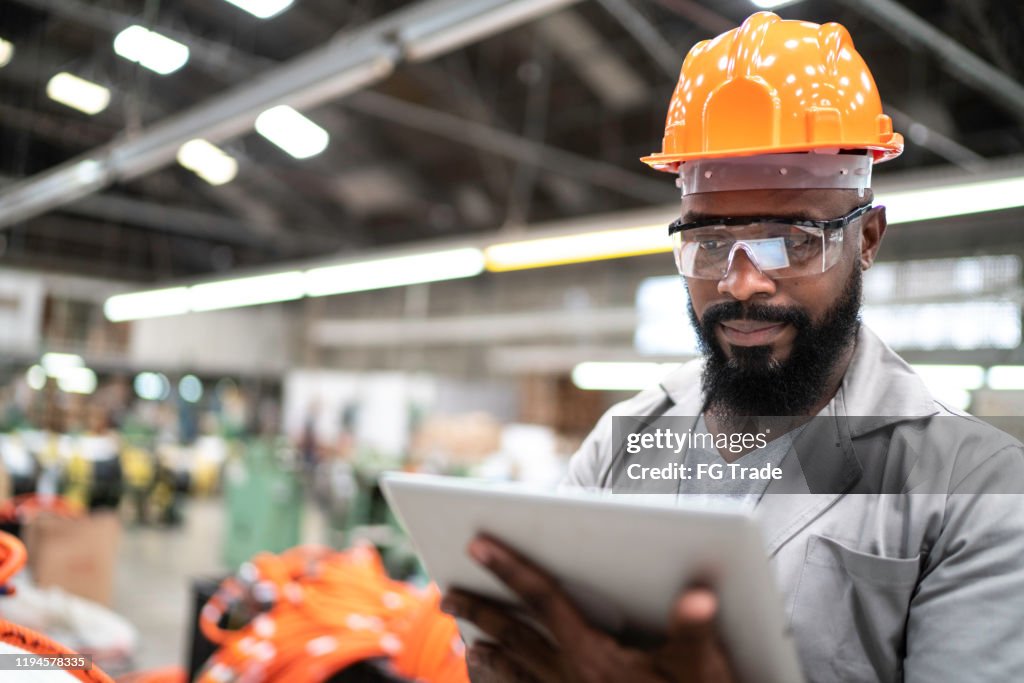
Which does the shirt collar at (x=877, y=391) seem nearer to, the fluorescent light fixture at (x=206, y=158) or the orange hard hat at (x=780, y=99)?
the orange hard hat at (x=780, y=99)

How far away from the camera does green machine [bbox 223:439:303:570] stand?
692cm

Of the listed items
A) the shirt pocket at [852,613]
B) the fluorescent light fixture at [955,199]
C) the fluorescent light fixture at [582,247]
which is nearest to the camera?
the shirt pocket at [852,613]

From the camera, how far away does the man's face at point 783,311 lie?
109cm

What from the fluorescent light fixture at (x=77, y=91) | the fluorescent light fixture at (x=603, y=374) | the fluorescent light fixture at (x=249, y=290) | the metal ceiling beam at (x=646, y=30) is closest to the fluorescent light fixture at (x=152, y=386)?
the fluorescent light fixture at (x=249, y=290)

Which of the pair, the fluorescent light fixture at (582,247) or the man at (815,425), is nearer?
the man at (815,425)

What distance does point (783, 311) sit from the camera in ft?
3.59

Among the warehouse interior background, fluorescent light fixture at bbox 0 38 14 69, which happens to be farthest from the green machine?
fluorescent light fixture at bbox 0 38 14 69

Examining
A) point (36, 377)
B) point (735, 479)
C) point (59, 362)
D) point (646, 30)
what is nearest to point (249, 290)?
point (646, 30)

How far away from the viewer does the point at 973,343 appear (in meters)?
3.75

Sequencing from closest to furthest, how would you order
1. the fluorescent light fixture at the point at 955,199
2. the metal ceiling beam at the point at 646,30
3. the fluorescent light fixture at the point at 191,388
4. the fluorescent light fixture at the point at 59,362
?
the fluorescent light fixture at the point at 955,199 → the metal ceiling beam at the point at 646,30 → the fluorescent light fixture at the point at 59,362 → the fluorescent light fixture at the point at 191,388

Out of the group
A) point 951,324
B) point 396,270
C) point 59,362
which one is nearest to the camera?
point 951,324

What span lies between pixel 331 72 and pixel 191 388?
13.0m

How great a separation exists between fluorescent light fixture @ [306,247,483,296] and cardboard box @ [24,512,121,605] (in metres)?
2.41

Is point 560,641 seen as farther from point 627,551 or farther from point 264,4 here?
point 264,4
